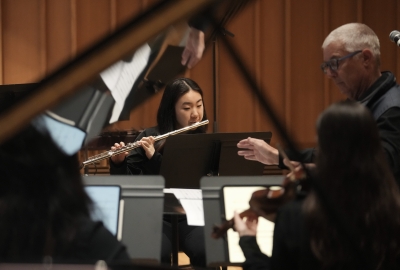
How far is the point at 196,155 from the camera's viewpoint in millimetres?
2580

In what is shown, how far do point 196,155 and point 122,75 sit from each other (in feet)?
5.12

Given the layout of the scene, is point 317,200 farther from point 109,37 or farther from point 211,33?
point 109,37

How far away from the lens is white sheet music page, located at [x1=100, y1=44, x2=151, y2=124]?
3.22 ft

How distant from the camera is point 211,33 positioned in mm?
1156

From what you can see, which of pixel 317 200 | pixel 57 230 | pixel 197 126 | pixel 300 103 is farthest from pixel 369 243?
pixel 300 103

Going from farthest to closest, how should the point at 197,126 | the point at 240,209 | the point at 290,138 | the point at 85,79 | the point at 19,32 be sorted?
the point at 19,32, the point at 197,126, the point at 240,209, the point at 290,138, the point at 85,79

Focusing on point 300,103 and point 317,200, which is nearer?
point 317,200

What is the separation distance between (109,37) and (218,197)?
651 mm

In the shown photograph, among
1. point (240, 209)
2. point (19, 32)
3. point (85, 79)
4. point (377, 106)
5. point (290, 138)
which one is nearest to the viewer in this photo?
point (85, 79)

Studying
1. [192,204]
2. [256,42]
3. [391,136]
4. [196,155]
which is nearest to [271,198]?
[391,136]

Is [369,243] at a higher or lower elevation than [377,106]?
lower

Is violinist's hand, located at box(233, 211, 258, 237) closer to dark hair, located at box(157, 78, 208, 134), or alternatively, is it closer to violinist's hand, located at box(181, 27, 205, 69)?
violinist's hand, located at box(181, 27, 205, 69)

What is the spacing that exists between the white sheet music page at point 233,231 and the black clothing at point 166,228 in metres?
1.17

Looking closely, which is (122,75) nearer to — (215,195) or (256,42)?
(215,195)
